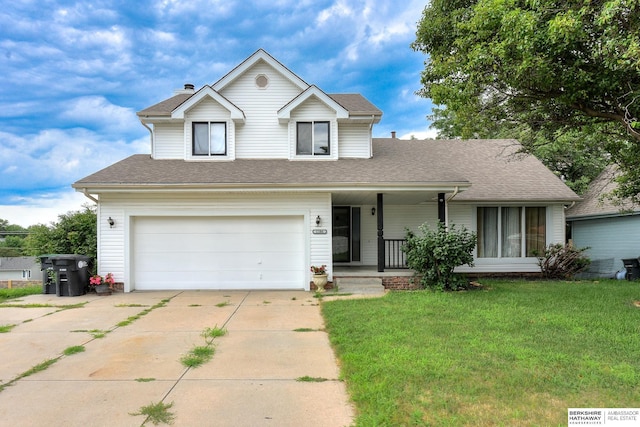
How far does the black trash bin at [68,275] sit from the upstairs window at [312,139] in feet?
22.9

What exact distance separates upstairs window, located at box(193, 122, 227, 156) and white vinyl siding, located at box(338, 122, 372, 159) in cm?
378

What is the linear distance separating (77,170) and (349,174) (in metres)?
10.4

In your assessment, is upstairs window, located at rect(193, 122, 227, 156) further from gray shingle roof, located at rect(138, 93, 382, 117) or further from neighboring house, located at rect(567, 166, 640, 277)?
neighboring house, located at rect(567, 166, 640, 277)

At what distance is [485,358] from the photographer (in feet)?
13.6

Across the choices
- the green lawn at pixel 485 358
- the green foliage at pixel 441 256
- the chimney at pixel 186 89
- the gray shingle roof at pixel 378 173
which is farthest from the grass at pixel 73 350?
the chimney at pixel 186 89

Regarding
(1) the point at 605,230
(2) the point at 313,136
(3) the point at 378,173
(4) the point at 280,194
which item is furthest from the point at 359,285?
(1) the point at 605,230

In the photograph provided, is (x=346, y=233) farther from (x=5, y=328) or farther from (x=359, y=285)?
(x=5, y=328)

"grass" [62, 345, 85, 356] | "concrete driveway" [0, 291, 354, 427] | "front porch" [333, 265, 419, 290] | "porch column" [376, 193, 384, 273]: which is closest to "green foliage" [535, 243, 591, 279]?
"front porch" [333, 265, 419, 290]

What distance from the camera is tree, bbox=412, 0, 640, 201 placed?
5.65 metres

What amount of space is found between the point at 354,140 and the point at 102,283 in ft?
28.0

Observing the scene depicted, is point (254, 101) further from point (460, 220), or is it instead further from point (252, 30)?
point (460, 220)

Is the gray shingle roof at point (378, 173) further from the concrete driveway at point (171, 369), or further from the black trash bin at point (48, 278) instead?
the concrete driveway at point (171, 369)

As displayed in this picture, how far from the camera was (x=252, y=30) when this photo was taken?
13297 mm

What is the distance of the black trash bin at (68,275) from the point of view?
9133 mm
